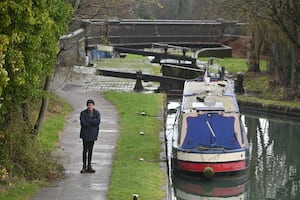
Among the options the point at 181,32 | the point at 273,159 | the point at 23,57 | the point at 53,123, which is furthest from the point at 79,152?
the point at 181,32

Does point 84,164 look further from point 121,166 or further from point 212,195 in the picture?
point 212,195

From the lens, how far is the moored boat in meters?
21.4

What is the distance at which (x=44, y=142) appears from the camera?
2070 centimetres

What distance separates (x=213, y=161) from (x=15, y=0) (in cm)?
1147

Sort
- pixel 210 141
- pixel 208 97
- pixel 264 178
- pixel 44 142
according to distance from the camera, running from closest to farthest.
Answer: pixel 44 142 → pixel 210 141 → pixel 264 178 → pixel 208 97

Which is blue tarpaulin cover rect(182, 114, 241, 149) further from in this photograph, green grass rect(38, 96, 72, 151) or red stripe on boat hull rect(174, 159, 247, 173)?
green grass rect(38, 96, 72, 151)

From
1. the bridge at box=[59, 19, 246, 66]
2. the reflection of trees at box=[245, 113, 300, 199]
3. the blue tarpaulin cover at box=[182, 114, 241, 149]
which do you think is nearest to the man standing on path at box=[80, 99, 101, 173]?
the blue tarpaulin cover at box=[182, 114, 241, 149]

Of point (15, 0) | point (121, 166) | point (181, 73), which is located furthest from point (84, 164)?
point (181, 73)

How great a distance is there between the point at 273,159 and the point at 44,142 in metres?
9.50

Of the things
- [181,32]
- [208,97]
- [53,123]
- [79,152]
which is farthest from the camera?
[181,32]

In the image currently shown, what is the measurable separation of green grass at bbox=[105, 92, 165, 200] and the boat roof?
1565 mm

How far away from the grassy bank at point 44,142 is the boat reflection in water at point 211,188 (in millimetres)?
3992

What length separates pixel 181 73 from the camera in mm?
40906

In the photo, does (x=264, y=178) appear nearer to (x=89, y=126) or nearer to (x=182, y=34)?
(x=89, y=126)
